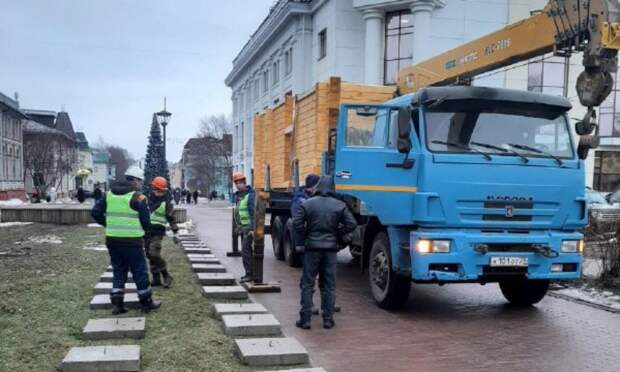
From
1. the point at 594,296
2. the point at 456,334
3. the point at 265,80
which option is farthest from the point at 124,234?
the point at 265,80

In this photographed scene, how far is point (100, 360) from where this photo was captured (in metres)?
5.25

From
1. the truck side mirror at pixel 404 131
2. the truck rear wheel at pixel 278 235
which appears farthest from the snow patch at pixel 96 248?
the truck side mirror at pixel 404 131

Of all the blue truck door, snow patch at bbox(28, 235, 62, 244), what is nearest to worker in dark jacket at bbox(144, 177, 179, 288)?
the blue truck door

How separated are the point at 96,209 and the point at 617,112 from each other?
35.3 metres

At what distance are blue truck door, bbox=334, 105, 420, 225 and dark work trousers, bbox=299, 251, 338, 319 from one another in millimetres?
1093

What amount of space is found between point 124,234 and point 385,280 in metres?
3.44

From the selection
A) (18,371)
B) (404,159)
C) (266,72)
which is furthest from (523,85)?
(18,371)

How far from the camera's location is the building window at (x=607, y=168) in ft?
118

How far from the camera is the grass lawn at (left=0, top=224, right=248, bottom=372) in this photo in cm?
562

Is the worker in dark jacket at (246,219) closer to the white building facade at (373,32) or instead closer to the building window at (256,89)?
the white building facade at (373,32)

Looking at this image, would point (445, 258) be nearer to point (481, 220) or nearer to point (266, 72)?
point (481, 220)

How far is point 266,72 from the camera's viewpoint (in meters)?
46.4

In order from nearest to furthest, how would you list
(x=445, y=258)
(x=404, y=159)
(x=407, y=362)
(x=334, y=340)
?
(x=407, y=362), (x=334, y=340), (x=445, y=258), (x=404, y=159)

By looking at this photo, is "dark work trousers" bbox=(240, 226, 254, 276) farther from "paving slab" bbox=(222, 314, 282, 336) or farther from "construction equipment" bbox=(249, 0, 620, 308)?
"paving slab" bbox=(222, 314, 282, 336)
